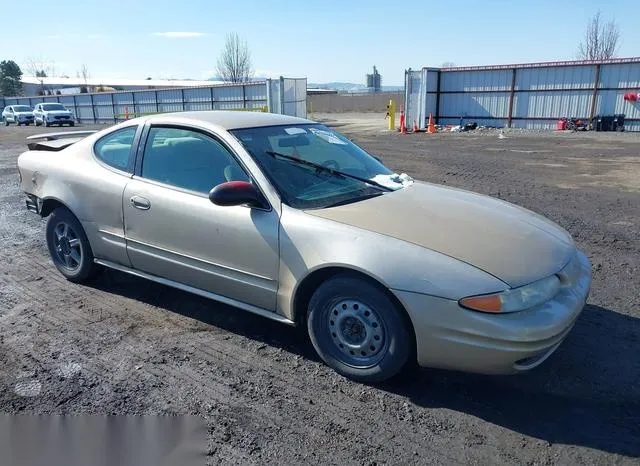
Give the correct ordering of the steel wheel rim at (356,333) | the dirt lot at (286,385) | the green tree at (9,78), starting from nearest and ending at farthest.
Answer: the dirt lot at (286,385)
the steel wheel rim at (356,333)
the green tree at (9,78)

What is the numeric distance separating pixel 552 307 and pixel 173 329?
269 cm

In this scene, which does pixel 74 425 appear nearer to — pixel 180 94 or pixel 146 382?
pixel 146 382

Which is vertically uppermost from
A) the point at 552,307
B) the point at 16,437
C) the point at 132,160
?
the point at 132,160

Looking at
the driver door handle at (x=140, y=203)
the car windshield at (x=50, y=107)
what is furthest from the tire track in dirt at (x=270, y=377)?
the car windshield at (x=50, y=107)

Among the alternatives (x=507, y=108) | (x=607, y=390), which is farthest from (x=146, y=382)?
(x=507, y=108)

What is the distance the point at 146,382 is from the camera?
3.33 metres

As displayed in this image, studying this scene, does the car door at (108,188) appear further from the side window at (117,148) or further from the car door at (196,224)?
the car door at (196,224)

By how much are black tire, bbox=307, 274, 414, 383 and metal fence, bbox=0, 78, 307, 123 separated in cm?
2458

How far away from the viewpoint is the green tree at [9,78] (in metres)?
81.1

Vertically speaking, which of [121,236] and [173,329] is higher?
[121,236]

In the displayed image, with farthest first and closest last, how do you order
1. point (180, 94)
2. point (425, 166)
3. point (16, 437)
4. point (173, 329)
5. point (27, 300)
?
point (180, 94)
point (425, 166)
point (27, 300)
point (173, 329)
point (16, 437)

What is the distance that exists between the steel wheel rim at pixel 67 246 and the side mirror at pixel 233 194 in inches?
79.6

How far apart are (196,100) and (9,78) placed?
6378 centimetres

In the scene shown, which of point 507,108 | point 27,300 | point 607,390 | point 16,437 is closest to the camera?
point 16,437
